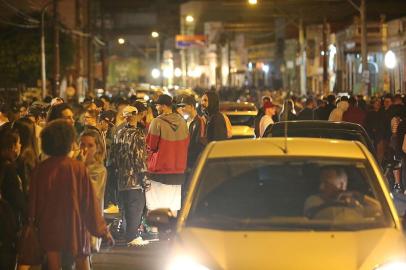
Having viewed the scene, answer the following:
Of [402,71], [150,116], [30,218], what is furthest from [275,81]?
[30,218]

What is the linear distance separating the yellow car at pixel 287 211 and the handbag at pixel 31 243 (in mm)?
1407

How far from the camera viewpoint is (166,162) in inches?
493

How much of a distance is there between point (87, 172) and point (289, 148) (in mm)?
1702

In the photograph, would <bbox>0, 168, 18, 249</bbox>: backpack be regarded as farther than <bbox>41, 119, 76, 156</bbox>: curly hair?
Yes

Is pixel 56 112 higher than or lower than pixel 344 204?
higher

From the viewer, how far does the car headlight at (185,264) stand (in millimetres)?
6012

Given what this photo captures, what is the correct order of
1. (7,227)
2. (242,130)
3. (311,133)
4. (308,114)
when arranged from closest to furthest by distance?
(7,227) → (311,133) → (308,114) → (242,130)

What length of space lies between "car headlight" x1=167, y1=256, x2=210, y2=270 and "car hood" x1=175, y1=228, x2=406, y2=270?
37 mm

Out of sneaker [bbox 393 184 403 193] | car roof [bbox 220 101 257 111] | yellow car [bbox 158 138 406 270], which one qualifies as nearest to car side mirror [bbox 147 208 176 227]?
yellow car [bbox 158 138 406 270]

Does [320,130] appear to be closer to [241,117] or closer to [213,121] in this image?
[213,121]

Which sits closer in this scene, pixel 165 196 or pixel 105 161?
pixel 165 196

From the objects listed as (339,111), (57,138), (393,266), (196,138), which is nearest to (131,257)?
(196,138)

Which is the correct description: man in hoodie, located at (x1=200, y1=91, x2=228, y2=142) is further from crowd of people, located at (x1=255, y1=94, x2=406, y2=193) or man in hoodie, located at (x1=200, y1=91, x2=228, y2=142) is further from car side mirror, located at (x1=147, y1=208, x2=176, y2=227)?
car side mirror, located at (x1=147, y1=208, x2=176, y2=227)

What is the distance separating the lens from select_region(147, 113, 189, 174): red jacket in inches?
494
